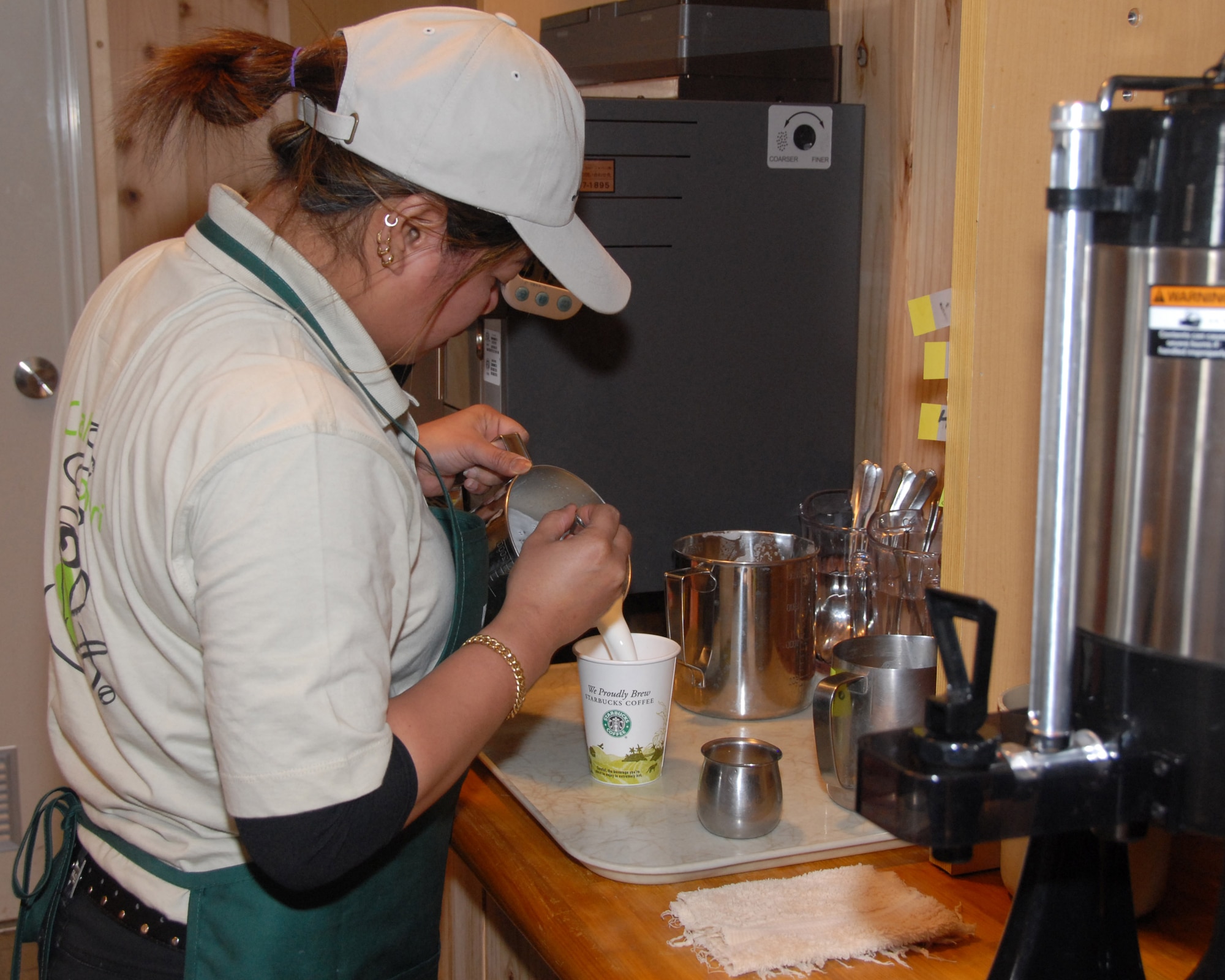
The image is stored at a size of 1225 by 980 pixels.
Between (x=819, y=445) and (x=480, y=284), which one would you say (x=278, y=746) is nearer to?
(x=480, y=284)

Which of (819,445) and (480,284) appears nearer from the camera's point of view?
(480,284)

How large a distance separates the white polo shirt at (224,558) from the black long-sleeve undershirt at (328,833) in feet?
0.04

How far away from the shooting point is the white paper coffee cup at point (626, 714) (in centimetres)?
113

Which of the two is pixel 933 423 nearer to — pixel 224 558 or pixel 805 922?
pixel 805 922

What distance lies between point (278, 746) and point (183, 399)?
24 cm

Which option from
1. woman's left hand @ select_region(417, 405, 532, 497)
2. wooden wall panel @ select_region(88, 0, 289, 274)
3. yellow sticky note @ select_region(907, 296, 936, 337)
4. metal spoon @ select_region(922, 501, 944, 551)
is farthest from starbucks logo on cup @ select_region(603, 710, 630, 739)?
wooden wall panel @ select_region(88, 0, 289, 274)

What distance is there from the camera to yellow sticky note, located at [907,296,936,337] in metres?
1.45

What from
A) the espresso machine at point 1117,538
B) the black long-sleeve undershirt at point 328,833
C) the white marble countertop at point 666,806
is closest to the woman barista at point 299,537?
the black long-sleeve undershirt at point 328,833

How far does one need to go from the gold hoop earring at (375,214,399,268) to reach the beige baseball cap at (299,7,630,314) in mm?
35

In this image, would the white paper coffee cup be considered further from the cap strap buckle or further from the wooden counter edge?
the cap strap buckle

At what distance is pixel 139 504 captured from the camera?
76 cm

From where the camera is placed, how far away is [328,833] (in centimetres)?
73

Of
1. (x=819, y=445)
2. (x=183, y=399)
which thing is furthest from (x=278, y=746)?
(x=819, y=445)

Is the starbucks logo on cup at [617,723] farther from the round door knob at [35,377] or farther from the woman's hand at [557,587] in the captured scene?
the round door knob at [35,377]
